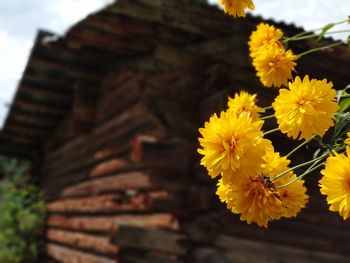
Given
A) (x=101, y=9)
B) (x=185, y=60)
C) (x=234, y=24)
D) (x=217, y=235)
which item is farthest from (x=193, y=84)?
(x=217, y=235)

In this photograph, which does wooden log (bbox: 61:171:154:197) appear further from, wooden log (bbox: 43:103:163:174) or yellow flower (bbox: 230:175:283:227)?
yellow flower (bbox: 230:175:283:227)

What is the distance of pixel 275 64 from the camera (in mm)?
1139

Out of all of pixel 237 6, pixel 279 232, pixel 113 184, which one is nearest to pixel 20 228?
pixel 113 184

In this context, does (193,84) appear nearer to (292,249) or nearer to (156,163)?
(156,163)

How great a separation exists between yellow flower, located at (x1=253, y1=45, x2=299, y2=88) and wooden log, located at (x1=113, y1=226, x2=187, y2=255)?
94.8 inches

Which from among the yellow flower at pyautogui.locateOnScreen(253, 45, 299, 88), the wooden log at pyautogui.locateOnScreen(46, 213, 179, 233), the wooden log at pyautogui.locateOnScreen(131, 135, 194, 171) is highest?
the wooden log at pyautogui.locateOnScreen(131, 135, 194, 171)

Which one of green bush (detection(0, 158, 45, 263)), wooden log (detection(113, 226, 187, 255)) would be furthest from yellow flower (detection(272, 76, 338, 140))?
green bush (detection(0, 158, 45, 263))

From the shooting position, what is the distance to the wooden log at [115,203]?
393cm

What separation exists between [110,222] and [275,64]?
149 inches

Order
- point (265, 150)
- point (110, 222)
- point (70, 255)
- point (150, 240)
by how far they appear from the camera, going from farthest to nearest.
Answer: point (70, 255), point (110, 222), point (150, 240), point (265, 150)

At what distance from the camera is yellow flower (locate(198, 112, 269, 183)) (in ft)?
2.66

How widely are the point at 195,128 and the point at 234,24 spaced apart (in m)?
0.79

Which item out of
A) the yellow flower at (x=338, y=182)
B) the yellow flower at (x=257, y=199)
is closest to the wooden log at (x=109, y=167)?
the yellow flower at (x=257, y=199)

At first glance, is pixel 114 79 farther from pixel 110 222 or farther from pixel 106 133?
pixel 110 222
